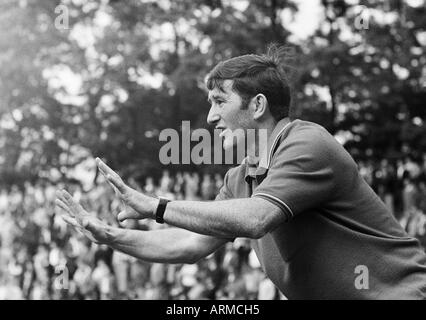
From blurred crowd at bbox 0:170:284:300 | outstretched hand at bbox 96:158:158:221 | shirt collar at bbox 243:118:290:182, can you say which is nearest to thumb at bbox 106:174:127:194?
outstretched hand at bbox 96:158:158:221

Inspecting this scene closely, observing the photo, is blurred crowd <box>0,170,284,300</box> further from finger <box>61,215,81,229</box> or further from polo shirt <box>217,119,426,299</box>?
polo shirt <box>217,119,426,299</box>

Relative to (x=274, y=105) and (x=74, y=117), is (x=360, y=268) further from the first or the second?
(x=74, y=117)

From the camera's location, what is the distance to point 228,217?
2.23m

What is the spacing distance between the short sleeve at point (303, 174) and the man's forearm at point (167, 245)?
667 mm

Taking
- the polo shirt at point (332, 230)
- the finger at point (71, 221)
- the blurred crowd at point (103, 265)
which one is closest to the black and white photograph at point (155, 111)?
the blurred crowd at point (103, 265)

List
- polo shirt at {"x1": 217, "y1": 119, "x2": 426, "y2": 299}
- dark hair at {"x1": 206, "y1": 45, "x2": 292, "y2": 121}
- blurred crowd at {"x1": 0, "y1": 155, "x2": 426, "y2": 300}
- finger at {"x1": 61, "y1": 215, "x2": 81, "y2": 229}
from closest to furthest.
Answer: polo shirt at {"x1": 217, "y1": 119, "x2": 426, "y2": 299}
dark hair at {"x1": 206, "y1": 45, "x2": 292, "y2": 121}
finger at {"x1": 61, "y1": 215, "x2": 81, "y2": 229}
blurred crowd at {"x1": 0, "y1": 155, "x2": 426, "y2": 300}

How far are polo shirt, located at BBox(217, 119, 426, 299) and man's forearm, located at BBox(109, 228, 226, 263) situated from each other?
0.54m

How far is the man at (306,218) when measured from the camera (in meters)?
2.26

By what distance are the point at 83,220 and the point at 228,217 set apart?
0.61 meters

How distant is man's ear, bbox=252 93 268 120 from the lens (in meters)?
2.63

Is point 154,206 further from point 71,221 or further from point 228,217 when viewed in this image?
point 71,221

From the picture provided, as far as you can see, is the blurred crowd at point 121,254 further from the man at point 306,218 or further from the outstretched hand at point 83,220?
the man at point 306,218

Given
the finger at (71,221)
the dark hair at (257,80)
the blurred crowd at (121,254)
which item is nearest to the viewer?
the dark hair at (257,80)

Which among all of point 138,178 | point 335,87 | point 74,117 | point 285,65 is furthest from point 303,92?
point 285,65
